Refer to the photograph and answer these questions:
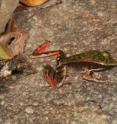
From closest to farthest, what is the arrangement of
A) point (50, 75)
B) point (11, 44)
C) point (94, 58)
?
1. point (94, 58)
2. point (50, 75)
3. point (11, 44)

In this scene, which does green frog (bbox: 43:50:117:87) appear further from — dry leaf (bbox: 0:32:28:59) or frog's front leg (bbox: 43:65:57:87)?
dry leaf (bbox: 0:32:28:59)

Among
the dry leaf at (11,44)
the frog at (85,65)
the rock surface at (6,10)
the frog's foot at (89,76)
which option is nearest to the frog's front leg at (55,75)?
the frog at (85,65)

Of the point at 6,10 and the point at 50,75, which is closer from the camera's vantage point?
the point at 50,75

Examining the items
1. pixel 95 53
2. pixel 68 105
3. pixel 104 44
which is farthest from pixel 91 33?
pixel 68 105

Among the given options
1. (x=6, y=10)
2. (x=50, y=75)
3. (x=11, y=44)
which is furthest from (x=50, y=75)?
(x=6, y=10)

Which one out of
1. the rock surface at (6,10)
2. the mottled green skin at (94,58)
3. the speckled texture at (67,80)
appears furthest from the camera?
the rock surface at (6,10)

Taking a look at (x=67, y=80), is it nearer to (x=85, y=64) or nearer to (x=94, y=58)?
(x=85, y=64)

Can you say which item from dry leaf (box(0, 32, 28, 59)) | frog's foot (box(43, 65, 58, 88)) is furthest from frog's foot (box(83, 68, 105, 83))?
dry leaf (box(0, 32, 28, 59))

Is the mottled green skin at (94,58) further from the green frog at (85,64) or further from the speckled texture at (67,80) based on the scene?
the speckled texture at (67,80)
